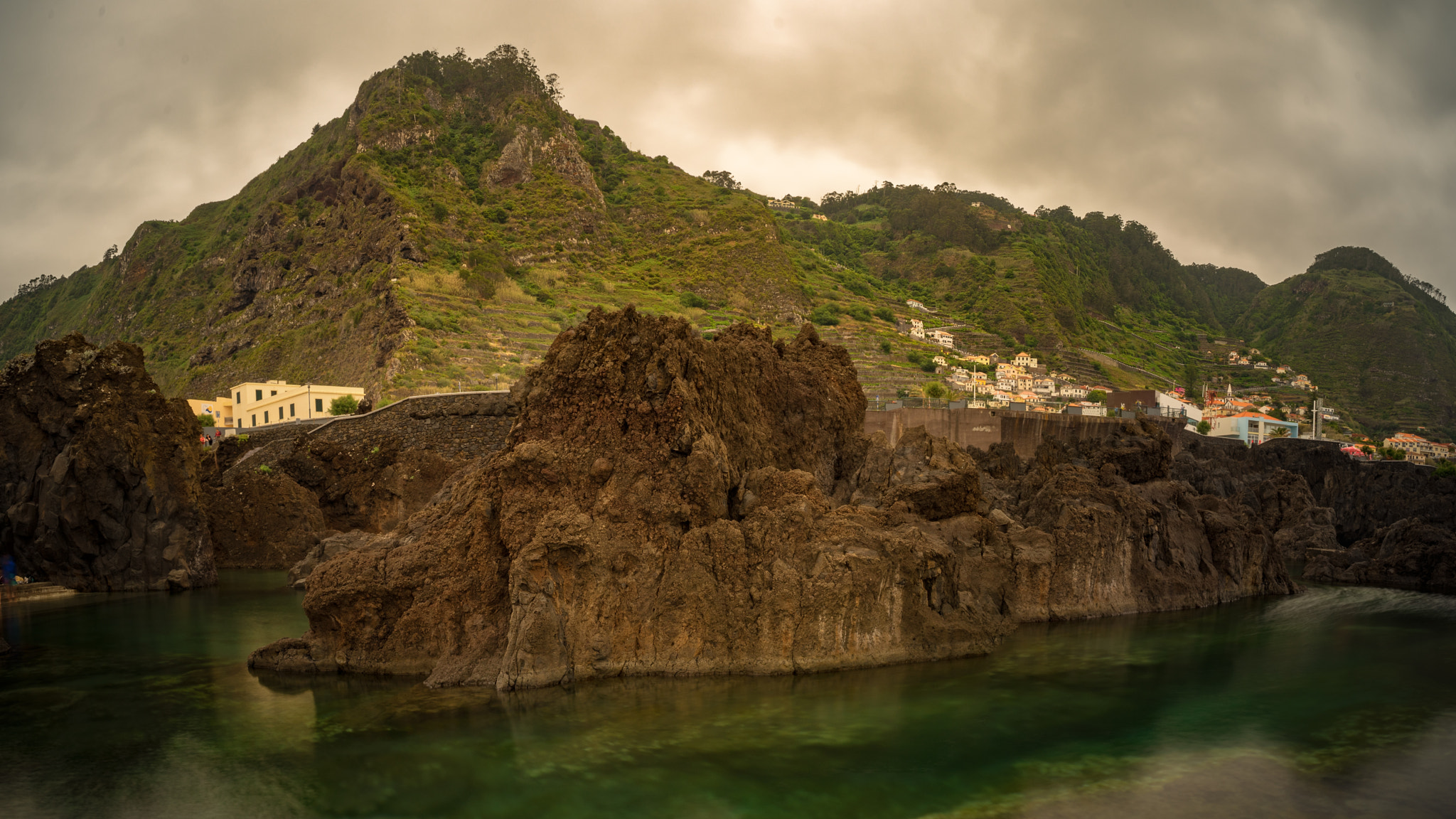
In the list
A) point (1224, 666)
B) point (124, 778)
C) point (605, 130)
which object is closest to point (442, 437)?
point (124, 778)

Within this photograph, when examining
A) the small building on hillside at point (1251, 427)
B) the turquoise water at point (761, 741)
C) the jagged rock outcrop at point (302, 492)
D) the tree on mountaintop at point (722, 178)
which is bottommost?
the turquoise water at point (761, 741)

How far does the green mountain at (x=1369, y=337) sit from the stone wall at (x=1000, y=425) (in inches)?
3579

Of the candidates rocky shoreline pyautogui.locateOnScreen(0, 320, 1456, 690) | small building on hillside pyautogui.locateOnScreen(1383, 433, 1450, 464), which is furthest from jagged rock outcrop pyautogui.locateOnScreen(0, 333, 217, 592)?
small building on hillside pyautogui.locateOnScreen(1383, 433, 1450, 464)

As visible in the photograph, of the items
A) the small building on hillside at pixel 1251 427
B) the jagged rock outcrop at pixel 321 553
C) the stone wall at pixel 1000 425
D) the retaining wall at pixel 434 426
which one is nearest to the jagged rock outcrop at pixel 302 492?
the retaining wall at pixel 434 426

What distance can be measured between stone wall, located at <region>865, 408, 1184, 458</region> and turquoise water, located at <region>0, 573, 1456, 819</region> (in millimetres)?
29465

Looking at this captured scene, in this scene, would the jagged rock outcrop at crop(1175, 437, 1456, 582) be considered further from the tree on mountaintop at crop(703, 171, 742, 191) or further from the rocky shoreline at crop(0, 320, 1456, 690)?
the tree on mountaintop at crop(703, 171, 742, 191)

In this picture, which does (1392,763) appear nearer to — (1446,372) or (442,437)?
(442,437)

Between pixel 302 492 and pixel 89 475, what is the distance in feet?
31.0

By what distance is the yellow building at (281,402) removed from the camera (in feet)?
191

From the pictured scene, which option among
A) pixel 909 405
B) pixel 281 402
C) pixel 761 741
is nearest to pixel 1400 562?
pixel 909 405

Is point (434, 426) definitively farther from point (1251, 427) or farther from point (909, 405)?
point (1251, 427)

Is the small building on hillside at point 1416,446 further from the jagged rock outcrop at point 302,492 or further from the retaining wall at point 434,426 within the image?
the jagged rock outcrop at point 302,492

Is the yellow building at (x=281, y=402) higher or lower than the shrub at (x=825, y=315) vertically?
lower

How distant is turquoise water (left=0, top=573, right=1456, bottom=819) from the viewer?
1164 centimetres
